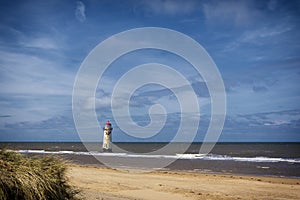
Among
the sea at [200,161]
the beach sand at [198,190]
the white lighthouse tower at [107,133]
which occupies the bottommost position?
the beach sand at [198,190]

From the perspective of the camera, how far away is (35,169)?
575 centimetres

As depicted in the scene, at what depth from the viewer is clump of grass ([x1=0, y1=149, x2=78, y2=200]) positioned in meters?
5.27

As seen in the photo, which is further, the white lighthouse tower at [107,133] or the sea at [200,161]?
the white lighthouse tower at [107,133]

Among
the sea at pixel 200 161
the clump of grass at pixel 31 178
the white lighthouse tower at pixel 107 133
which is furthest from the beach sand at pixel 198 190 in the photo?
the white lighthouse tower at pixel 107 133

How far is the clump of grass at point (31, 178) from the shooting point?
527 cm

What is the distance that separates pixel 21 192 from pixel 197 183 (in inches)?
495

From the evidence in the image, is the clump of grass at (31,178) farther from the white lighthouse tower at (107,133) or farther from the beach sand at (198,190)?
the white lighthouse tower at (107,133)

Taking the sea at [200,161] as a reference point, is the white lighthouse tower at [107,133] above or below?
above

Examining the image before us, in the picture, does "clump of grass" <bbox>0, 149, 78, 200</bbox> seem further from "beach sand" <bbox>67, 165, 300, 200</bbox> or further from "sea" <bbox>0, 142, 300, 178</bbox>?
"beach sand" <bbox>67, 165, 300, 200</bbox>

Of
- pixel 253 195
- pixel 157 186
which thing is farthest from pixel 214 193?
pixel 157 186

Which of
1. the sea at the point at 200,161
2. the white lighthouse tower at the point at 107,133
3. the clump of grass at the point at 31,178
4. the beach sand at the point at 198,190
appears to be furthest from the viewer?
the white lighthouse tower at the point at 107,133

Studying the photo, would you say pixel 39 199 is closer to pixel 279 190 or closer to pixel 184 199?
pixel 184 199

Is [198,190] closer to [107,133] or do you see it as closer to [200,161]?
[200,161]

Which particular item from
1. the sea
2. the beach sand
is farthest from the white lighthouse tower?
the beach sand
